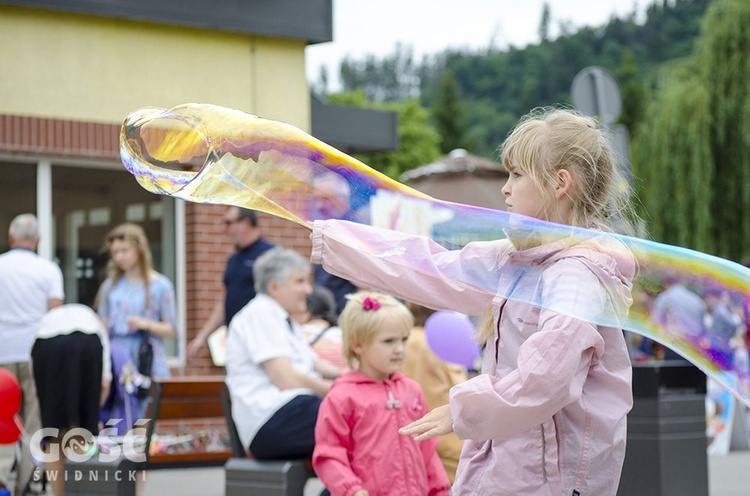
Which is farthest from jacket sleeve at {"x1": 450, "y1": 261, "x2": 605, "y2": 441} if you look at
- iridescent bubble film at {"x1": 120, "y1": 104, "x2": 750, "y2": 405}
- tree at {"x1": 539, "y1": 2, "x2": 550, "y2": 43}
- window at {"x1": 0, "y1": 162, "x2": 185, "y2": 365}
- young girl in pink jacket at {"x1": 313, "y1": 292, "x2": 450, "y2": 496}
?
tree at {"x1": 539, "y1": 2, "x2": 550, "y2": 43}

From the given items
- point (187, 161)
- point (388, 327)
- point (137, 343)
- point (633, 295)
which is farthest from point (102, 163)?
point (633, 295)

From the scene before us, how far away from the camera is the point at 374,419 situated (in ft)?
17.0

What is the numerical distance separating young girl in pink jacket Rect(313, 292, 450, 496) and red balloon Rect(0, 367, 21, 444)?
7.66 feet

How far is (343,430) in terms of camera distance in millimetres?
5156

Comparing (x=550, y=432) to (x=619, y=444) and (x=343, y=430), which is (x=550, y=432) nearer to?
(x=619, y=444)

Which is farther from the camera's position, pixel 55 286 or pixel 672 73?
pixel 672 73

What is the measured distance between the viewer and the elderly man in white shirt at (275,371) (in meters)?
6.35

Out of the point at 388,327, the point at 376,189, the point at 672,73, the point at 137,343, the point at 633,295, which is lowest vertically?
the point at 137,343

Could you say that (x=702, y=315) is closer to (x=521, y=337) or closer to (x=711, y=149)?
(x=521, y=337)

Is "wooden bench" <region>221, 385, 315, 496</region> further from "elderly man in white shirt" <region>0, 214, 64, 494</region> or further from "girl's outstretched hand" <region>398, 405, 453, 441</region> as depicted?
"girl's outstretched hand" <region>398, 405, 453, 441</region>

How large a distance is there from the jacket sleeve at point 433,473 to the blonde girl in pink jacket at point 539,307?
6.84 feet

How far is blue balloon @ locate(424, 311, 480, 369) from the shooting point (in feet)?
23.0

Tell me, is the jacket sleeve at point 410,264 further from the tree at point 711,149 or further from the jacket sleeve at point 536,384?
the tree at point 711,149

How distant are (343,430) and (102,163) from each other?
6.72m
